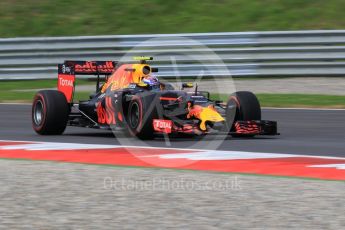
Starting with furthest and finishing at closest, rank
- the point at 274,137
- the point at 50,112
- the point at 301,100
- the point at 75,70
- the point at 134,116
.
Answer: the point at 301,100 < the point at 75,70 < the point at 50,112 < the point at 274,137 < the point at 134,116

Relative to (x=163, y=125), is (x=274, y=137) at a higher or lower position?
lower

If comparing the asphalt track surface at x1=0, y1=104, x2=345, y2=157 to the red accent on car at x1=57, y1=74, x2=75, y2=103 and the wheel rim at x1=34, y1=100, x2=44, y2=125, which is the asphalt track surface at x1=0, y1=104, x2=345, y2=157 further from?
the red accent on car at x1=57, y1=74, x2=75, y2=103

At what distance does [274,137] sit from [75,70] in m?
3.17

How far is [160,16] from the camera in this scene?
24.2 m

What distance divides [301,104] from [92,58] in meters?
6.63

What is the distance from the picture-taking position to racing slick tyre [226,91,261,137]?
11648 mm

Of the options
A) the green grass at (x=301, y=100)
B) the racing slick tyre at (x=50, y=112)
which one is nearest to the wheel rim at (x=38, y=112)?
the racing slick tyre at (x=50, y=112)

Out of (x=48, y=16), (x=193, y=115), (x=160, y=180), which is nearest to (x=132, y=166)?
(x=160, y=180)

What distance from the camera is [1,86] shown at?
21281mm

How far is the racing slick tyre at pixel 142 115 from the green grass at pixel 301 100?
5.98 meters

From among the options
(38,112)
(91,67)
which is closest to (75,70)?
(91,67)

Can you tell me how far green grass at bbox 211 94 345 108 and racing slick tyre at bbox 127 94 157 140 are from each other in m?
5.98

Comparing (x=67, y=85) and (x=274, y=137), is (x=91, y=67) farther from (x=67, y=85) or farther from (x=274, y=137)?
(x=274, y=137)

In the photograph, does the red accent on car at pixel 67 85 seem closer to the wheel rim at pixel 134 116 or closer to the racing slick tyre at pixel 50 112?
the racing slick tyre at pixel 50 112
